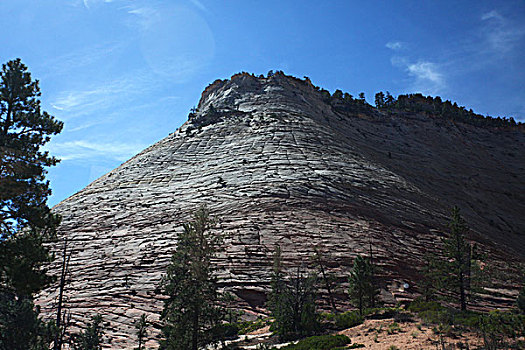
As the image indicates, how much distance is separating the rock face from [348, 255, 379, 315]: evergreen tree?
2.27 m

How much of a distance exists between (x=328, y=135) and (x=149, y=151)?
2654cm

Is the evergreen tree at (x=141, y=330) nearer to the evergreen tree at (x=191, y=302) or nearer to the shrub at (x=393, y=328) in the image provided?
the evergreen tree at (x=191, y=302)

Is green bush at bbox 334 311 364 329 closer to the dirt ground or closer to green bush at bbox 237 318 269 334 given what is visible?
the dirt ground

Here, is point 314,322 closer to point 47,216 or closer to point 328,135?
point 47,216

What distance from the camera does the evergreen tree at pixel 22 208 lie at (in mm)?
12680

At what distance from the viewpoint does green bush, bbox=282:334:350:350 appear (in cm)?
1523

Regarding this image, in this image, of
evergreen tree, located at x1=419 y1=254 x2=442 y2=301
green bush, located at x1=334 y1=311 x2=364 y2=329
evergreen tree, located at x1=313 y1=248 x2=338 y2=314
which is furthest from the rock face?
green bush, located at x1=334 y1=311 x2=364 y2=329

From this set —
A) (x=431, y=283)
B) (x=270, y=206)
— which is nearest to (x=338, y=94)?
(x=270, y=206)

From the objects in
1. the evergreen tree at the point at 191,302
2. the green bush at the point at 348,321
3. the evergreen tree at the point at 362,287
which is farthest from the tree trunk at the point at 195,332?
the evergreen tree at the point at 362,287

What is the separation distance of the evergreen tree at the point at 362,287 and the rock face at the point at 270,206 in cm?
227

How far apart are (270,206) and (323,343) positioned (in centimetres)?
1875

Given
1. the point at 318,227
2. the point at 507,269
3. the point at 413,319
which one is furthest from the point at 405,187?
the point at 413,319

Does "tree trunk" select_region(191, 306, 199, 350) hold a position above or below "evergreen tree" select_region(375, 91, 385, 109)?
below

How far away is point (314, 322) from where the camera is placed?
18953 mm
